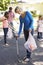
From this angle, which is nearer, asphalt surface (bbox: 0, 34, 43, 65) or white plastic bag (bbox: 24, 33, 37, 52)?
white plastic bag (bbox: 24, 33, 37, 52)

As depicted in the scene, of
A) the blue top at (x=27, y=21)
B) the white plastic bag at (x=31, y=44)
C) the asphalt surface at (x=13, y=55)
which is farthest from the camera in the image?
the asphalt surface at (x=13, y=55)

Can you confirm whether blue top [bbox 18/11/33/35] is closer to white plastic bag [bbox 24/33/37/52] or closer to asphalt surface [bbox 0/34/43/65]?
white plastic bag [bbox 24/33/37/52]

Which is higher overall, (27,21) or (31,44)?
(27,21)

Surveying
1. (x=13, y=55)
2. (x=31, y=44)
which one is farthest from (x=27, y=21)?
(x=13, y=55)

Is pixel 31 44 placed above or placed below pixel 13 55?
above

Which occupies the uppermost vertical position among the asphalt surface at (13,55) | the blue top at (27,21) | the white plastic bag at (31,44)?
the blue top at (27,21)

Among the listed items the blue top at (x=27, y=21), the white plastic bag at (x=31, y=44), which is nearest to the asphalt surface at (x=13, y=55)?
the white plastic bag at (x=31, y=44)

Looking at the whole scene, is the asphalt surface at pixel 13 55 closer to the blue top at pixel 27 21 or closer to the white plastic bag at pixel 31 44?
the white plastic bag at pixel 31 44

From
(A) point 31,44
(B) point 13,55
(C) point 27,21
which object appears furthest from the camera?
(B) point 13,55

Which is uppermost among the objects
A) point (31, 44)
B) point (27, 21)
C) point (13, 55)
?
point (27, 21)

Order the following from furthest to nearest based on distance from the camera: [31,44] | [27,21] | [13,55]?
[13,55] < [31,44] < [27,21]

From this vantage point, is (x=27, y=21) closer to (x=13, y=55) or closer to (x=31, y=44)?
(x=31, y=44)

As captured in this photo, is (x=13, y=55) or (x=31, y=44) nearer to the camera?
(x=31, y=44)

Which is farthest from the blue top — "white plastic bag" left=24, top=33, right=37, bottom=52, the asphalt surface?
the asphalt surface
